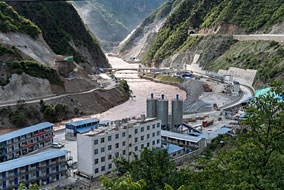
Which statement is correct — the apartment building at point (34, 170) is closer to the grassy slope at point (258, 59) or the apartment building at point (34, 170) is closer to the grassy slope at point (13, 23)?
the grassy slope at point (258, 59)

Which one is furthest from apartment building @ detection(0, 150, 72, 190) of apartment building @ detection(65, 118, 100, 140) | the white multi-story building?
apartment building @ detection(65, 118, 100, 140)

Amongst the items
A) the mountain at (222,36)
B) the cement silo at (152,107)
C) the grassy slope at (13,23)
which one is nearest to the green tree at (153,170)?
the cement silo at (152,107)

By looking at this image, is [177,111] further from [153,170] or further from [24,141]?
[153,170]

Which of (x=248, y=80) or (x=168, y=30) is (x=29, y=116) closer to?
(x=248, y=80)

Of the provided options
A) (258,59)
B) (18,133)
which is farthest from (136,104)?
(18,133)

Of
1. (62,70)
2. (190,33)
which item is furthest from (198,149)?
(190,33)

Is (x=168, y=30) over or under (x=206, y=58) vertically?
over
